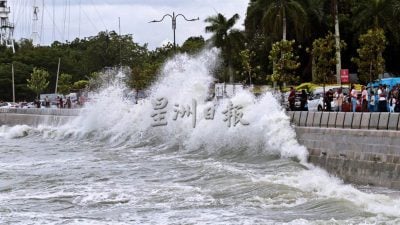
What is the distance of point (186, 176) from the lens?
18844mm

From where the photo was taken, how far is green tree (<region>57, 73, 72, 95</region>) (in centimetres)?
8506

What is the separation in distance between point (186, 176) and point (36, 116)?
104ft

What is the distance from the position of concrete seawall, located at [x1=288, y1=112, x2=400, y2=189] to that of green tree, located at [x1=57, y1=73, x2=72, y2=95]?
67.0 metres

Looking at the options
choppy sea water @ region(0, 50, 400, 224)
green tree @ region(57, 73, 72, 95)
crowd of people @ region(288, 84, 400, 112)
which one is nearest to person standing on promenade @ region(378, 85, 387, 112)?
crowd of people @ region(288, 84, 400, 112)

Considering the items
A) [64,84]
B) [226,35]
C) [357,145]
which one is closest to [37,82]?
[64,84]

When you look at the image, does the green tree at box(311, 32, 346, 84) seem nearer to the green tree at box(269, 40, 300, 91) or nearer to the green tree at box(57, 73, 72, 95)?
the green tree at box(269, 40, 300, 91)

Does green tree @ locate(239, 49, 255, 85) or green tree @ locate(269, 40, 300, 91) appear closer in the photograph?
green tree @ locate(269, 40, 300, 91)

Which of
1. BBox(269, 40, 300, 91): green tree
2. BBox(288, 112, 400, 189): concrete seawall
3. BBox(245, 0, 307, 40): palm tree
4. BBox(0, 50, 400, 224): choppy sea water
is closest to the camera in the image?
BBox(0, 50, 400, 224): choppy sea water

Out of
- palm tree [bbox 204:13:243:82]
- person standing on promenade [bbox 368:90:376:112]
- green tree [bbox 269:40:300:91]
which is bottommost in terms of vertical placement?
person standing on promenade [bbox 368:90:376:112]

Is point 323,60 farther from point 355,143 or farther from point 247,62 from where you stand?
point 355,143

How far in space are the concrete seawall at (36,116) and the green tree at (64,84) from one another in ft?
96.5

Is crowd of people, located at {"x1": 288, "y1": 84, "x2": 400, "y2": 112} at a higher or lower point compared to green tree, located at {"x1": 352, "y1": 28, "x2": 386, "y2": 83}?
lower

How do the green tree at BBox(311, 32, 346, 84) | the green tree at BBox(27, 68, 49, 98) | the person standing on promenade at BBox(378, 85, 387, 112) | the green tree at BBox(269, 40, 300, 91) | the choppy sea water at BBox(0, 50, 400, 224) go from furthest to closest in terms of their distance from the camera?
the green tree at BBox(27, 68, 49, 98), the green tree at BBox(269, 40, 300, 91), the green tree at BBox(311, 32, 346, 84), the person standing on promenade at BBox(378, 85, 387, 112), the choppy sea water at BBox(0, 50, 400, 224)

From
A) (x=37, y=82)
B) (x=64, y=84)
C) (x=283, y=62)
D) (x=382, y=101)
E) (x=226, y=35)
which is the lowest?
(x=64, y=84)
